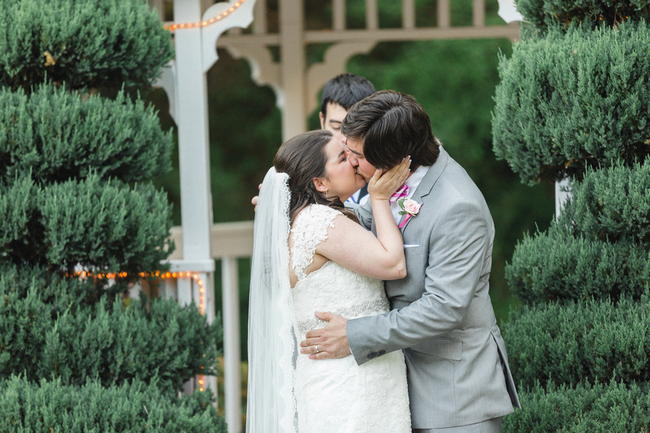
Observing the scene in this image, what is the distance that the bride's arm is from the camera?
10.8ft

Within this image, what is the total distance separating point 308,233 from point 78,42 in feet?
5.40

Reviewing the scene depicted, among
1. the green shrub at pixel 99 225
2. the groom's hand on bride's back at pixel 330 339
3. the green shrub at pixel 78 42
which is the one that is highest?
the green shrub at pixel 78 42

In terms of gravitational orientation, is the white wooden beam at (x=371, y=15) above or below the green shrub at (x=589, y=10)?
above

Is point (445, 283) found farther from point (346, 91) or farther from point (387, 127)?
point (346, 91)

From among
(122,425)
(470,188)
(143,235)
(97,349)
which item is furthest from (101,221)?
(470,188)

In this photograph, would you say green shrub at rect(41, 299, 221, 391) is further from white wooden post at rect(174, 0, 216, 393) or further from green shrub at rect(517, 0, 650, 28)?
green shrub at rect(517, 0, 650, 28)

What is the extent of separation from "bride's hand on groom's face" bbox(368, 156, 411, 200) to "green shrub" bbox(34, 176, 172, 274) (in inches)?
54.1

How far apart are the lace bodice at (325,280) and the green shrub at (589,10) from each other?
4.89 feet

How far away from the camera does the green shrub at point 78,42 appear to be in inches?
169

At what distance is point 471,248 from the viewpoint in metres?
3.24

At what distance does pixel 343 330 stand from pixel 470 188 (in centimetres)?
66

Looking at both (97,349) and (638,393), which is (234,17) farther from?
(638,393)

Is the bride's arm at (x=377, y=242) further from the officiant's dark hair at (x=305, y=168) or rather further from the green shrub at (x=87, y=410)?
the green shrub at (x=87, y=410)

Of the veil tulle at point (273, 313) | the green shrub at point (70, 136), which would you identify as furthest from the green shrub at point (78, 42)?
the veil tulle at point (273, 313)
